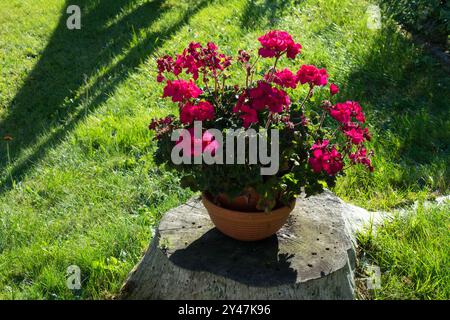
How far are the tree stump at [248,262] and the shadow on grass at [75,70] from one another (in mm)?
2024

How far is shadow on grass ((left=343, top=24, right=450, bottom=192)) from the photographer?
170 inches

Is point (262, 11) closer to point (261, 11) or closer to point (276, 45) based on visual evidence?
point (261, 11)

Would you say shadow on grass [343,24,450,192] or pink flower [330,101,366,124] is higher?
pink flower [330,101,366,124]

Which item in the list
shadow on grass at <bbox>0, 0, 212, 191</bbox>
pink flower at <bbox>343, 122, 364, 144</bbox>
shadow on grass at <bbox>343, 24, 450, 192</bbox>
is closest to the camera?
pink flower at <bbox>343, 122, 364, 144</bbox>

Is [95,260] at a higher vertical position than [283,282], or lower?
lower

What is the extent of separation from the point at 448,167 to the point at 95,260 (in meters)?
2.69

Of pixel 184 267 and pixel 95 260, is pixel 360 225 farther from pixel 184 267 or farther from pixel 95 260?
pixel 95 260

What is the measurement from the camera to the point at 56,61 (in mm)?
6809

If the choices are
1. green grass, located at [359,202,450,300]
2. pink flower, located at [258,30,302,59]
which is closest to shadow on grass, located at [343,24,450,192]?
green grass, located at [359,202,450,300]

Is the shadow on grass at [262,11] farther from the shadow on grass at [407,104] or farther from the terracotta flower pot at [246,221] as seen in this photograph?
the terracotta flower pot at [246,221]

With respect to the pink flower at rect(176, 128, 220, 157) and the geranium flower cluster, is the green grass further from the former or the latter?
the pink flower at rect(176, 128, 220, 157)
